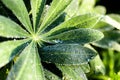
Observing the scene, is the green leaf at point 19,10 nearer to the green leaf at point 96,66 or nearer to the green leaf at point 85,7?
the green leaf at point 96,66

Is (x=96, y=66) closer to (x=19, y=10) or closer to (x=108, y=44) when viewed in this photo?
(x=108, y=44)

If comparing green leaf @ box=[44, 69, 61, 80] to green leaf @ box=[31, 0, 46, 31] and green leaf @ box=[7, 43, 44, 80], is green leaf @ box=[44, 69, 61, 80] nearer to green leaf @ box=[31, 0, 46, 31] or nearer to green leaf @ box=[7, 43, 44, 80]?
green leaf @ box=[7, 43, 44, 80]

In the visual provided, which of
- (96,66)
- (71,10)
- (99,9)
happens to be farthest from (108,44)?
(71,10)

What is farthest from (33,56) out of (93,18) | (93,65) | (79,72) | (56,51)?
(93,65)

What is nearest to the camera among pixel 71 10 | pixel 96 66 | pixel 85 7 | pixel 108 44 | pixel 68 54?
pixel 68 54

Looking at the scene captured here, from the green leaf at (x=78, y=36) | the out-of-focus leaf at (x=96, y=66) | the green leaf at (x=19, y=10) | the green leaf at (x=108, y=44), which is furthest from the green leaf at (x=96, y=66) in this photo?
the green leaf at (x=19, y=10)

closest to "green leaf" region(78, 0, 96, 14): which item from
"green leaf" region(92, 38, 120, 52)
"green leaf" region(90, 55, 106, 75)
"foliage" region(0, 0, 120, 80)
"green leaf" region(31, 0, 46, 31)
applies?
"green leaf" region(92, 38, 120, 52)
